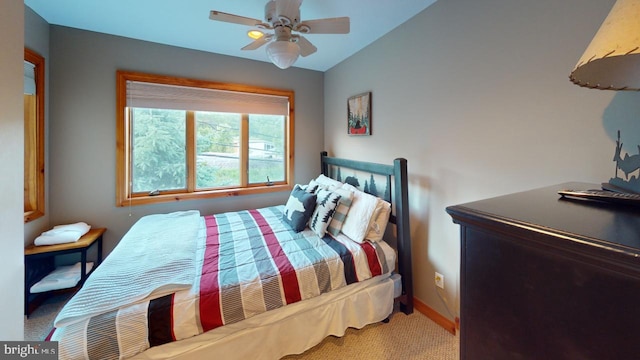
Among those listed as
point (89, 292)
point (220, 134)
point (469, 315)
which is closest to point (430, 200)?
point (469, 315)

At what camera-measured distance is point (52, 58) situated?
→ 7.38 feet

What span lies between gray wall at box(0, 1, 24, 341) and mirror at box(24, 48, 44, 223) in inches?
69.0

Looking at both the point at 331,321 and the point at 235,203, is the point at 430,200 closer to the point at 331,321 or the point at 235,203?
the point at 331,321

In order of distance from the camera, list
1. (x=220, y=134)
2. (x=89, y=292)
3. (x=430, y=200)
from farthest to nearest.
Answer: (x=220, y=134)
(x=430, y=200)
(x=89, y=292)

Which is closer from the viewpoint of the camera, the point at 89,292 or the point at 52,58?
the point at 89,292

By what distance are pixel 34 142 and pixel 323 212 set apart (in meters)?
2.57

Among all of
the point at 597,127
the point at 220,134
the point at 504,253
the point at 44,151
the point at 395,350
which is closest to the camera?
the point at 504,253

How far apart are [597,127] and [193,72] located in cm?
331

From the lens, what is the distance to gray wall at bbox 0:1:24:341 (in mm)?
811

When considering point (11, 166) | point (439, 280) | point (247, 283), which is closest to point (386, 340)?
point (439, 280)

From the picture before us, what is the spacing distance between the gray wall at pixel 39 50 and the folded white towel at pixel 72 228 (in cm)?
9

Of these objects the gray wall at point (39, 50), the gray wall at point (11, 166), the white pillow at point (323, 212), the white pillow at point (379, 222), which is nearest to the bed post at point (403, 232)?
the white pillow at point (379, 222)

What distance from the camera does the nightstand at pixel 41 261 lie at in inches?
78.1

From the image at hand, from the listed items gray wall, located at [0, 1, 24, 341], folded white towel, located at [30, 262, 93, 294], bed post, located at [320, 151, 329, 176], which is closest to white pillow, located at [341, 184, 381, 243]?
bed post, located at [320, 151, 329, 176]
